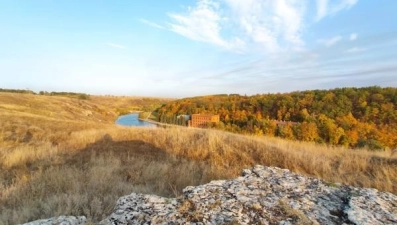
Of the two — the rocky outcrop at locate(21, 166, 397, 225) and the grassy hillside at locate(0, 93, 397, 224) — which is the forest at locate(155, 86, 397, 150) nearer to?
the grassy hillside at locate(0, 93, 397, 224)

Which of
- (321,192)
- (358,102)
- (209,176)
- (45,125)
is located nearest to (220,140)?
(209,176)

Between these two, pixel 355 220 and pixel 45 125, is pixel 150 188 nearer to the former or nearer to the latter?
pixel 355 220

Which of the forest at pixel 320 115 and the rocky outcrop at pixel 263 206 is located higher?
the rocky outcrop at pixel 263 206

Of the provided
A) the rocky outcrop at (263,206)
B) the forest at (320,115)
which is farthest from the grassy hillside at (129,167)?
the forest at (320,115)

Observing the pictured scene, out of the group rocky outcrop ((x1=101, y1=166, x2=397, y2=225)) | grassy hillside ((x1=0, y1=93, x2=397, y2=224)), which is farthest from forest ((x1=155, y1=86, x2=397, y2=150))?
rocky outcrop ((x1=101, y1=166, x2=397, y2=225))

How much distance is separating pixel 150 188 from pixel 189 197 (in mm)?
2400

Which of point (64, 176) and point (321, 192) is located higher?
point (321, 192)

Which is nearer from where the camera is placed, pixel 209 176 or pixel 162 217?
pixel 162 217

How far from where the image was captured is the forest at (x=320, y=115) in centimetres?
5053

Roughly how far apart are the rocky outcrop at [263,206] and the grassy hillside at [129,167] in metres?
1.09

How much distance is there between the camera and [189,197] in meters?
2.78

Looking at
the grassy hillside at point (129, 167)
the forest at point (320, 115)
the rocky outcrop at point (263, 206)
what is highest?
the rocky outcrop at point (263, 206)

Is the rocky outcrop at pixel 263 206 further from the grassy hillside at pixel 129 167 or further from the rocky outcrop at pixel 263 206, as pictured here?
the grassy hillside at pixel 129 167

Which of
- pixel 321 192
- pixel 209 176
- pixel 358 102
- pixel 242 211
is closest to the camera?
pixel 242 211
